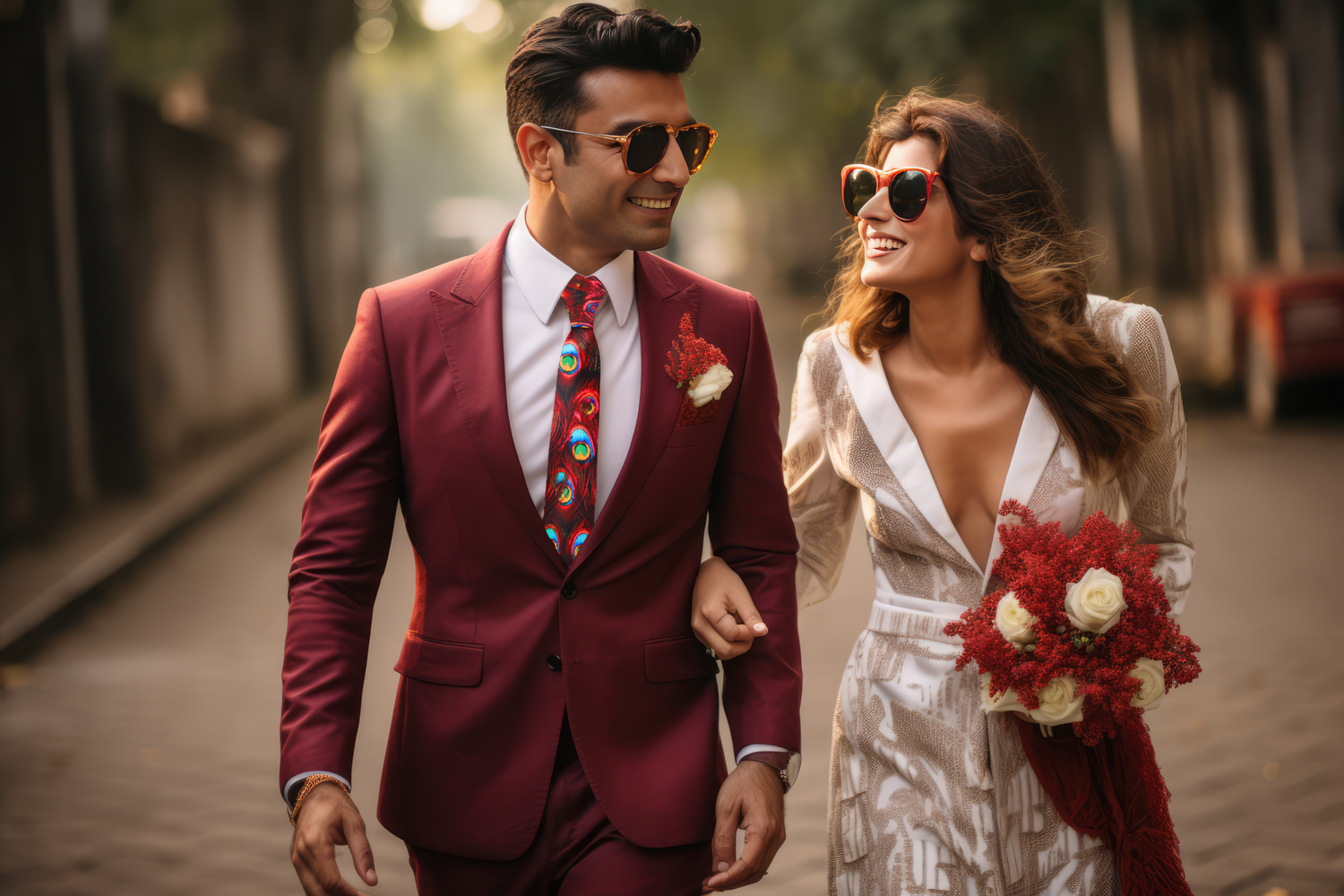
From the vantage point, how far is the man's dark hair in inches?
117

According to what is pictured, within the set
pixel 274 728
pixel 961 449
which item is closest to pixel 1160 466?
pixel 961 449

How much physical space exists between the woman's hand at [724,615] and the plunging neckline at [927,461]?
0.53 metres

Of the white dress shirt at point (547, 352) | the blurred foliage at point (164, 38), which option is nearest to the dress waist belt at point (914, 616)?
the white dress shirt at point (547, 352)

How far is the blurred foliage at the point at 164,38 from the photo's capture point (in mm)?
21766

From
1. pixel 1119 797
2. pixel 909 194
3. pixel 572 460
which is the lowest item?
pixel 1119 797

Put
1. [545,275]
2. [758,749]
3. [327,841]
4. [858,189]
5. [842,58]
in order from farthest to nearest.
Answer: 1. [842,58]
2. [858,189]
3. [545,275]
4. [758,749]
5. [327,841]

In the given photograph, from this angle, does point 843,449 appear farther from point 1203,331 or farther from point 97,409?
point 1203,331

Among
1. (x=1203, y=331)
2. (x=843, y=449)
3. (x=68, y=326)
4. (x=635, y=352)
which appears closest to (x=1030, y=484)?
(x=843, y=449)

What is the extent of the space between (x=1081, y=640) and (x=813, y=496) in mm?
875

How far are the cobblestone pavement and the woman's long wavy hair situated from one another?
240cm

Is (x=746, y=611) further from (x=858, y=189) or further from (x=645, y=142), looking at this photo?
(x=858, y=189)

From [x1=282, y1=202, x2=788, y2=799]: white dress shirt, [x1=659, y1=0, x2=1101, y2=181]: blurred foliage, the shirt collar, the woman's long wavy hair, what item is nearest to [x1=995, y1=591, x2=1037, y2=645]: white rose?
the woman's long wavy hair

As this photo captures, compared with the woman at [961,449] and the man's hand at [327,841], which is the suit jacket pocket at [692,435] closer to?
the woman at [961,449]

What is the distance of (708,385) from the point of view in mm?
2951
